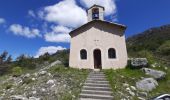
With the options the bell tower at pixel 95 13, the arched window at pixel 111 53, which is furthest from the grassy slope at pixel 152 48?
the bell tower at pixel 95 13

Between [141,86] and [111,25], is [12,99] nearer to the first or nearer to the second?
[141,86]

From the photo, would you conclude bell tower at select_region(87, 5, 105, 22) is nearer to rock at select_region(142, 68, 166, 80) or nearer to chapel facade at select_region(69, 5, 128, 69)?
chapel facade at select_region(69, 5, 128, 69)

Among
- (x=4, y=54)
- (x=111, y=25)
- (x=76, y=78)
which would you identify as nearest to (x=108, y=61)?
(x=111, y=25)

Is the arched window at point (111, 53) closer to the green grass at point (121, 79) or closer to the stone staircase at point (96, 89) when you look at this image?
the green grass at point (121, 79)

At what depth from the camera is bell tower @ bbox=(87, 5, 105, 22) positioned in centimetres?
2795

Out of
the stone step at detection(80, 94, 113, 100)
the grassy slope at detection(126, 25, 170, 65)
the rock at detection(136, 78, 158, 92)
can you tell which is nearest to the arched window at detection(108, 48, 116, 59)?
the grassy slope at detection(126, 25, 170, 65)

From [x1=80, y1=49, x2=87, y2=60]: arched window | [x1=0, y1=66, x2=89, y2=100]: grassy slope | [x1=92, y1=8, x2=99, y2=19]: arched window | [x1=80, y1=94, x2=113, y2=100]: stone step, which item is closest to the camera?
[x1=80, y1=94, x2=113, y2=100]: stone step

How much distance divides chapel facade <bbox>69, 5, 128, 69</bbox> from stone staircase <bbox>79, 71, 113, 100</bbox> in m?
4.82

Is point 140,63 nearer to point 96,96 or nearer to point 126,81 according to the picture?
point 126,81

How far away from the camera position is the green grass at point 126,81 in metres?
17.8

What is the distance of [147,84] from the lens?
1984cm

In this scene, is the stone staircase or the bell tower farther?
the bell tower

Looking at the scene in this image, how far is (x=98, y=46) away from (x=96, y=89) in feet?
29.3

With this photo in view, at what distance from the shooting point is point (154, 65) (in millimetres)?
24422
